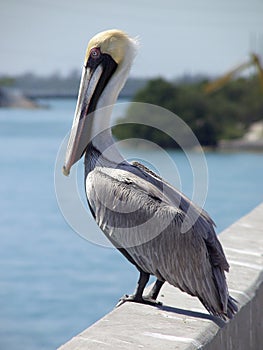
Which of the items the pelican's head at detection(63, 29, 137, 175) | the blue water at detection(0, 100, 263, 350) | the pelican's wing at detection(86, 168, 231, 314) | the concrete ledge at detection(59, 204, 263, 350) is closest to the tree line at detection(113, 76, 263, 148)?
the blue water at detection(0, 100, 263, 350)

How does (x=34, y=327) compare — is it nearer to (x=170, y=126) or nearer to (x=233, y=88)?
(x=170, y=126)

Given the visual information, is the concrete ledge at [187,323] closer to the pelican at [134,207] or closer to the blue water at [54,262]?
the pelican at [134,207]

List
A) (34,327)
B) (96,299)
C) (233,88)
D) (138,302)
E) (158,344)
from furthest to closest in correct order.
A: (233,88) → (96,299) → (34,327) → (138,302) → (158,344)

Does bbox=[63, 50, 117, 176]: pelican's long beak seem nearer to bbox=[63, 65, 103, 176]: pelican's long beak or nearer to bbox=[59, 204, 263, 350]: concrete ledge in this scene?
bbox=[63, 65, 103, 176]: pelican's long beak

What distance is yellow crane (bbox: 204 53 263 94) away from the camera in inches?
1369

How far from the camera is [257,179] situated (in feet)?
83.4

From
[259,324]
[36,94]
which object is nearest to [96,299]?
[259,324]

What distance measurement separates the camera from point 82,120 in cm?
261

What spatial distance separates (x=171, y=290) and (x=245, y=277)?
295 millimetres

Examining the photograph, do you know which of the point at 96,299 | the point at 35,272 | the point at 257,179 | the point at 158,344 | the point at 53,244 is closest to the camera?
the point at 158,344

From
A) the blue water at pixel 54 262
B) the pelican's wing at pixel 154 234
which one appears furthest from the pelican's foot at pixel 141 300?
the blue water at pixel 54 262

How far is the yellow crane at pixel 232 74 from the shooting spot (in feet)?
114

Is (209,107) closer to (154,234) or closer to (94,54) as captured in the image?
(94,54)

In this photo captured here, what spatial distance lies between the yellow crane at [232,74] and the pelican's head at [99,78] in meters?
32.0
